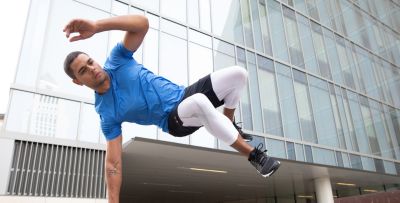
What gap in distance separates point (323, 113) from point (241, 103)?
5247 mm

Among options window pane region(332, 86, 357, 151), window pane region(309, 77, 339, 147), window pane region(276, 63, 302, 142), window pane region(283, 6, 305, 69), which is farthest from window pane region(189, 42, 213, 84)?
window pane region(332, 86, 357, 151)

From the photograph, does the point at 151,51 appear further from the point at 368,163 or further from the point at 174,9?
the point at 368,163

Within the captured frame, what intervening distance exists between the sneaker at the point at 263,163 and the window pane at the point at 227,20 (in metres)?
11.8

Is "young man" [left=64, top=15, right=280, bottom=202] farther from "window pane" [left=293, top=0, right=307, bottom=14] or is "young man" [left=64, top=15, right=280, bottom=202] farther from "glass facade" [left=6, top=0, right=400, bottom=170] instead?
"window pane" [left=293, top=0, right=307, bottom=14]

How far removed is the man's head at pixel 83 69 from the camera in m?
2.51

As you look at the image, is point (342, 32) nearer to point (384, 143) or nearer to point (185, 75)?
point (384, 143)

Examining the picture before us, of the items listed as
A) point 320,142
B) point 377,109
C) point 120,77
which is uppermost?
point 377,109

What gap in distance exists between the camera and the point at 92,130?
9312 mm

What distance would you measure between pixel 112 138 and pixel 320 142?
1361 cm

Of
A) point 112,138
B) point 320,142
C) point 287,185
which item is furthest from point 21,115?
point 287,185

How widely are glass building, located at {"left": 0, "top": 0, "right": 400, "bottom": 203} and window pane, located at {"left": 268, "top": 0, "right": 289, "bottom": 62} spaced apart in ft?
0.21

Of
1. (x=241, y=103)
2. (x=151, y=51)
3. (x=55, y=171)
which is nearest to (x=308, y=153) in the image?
(x=241, y=103)

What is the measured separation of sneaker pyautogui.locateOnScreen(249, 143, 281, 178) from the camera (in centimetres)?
260

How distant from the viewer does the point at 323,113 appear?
16.3 meters
